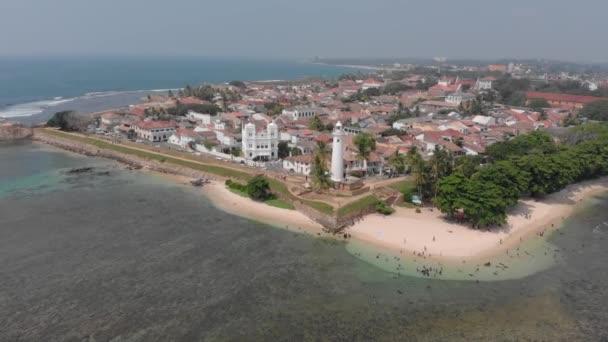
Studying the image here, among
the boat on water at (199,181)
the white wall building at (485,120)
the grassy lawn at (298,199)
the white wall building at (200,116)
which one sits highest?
the white wall building at (485,120)

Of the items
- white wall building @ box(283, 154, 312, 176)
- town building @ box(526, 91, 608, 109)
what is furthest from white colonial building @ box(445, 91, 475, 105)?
white wall building @ box(283, 154, 312, 176)

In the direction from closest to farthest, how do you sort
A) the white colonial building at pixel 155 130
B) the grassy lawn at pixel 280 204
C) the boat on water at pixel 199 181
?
the grassy lawn at pixel 280 204, the boat on water at pixel 199 181, the white colonial building at pixel 155 130

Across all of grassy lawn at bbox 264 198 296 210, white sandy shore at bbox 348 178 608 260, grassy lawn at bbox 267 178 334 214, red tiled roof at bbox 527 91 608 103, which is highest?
red tiled roof at bbox 527 91 608 103

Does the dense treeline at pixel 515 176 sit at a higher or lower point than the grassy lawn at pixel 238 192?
higher

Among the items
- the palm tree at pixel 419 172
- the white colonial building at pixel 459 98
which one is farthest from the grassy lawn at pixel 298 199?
the white colonial building at pixel 459 98

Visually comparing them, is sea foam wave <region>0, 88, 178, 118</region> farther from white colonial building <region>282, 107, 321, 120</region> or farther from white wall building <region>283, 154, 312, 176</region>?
white wall building <region>283, 154, 312, 176</region>

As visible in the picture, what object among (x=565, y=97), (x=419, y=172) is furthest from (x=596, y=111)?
(x=419, y=172)

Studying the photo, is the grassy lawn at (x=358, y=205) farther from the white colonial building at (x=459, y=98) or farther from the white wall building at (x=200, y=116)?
the white colonial building at (x=459, y=98)
